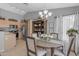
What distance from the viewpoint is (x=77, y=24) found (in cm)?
174

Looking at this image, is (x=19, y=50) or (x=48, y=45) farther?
(x=48, y=45)

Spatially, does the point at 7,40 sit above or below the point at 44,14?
below

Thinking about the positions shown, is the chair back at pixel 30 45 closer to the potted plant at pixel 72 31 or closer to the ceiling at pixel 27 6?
the ceiling at pixel 27 6

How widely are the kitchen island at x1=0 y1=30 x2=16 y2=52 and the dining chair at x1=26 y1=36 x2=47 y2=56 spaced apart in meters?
0.26

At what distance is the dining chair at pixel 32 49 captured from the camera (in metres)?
1.82

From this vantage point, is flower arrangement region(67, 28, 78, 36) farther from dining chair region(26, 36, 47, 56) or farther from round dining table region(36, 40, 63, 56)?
dining chair region(26, 36, 47, 56)

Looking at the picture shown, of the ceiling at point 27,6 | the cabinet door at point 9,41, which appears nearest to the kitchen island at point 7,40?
the cabinet door at point 9,41

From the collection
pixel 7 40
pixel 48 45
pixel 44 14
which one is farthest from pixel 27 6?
pixel 48 45

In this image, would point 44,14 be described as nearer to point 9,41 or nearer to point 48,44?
point 48,44

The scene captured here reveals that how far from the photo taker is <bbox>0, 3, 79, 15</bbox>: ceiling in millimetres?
1714

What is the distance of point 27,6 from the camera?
1.79 metres

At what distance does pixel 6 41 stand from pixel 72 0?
1362 mm

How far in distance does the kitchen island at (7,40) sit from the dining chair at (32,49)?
0.84ft

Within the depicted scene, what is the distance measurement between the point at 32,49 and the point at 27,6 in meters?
0.81
